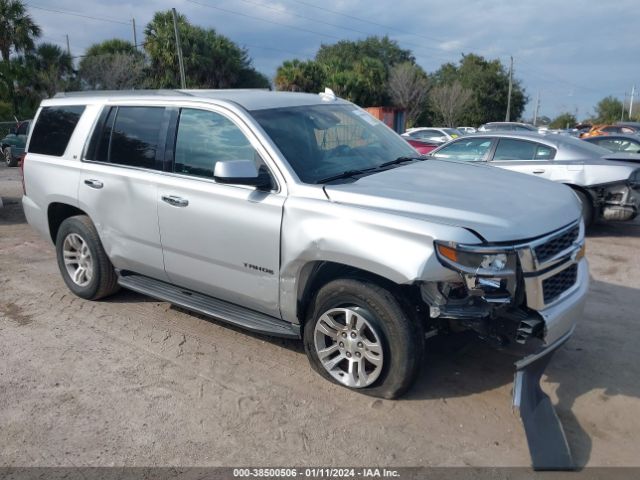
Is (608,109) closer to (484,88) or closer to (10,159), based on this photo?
(484,88)

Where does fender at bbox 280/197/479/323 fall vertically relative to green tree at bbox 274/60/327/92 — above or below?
below

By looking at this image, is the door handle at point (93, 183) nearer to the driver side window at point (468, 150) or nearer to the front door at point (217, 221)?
the front door at point (217, 221)

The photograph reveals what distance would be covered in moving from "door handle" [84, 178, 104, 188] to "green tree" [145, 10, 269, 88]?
34387 millimetres

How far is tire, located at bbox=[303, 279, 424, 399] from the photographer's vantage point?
352 centimetres

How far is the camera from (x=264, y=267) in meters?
4.02

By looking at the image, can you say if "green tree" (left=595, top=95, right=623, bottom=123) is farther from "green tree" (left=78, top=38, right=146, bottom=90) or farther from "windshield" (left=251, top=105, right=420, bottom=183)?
"windshield" (left=251, top=105, right=420, bottom=183)

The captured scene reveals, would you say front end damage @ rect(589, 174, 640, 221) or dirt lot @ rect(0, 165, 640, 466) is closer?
dirt lot @ rect(0, 165, 640, 466)

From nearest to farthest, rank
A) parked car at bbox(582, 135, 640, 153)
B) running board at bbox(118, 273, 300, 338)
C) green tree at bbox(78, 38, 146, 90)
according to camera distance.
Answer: running board at bbox(118, 273, 300, 338) < parked car at bbox(582, 135, 640, 153) < green tree at bbox(78, 38, 146, 90)

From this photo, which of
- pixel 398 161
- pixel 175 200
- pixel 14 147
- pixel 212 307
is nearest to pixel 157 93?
pixel 175 200

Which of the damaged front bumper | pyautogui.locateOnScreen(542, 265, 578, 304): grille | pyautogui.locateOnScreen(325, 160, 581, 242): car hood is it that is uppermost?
pyautogui.locateOnScreen(325, 160, 581, 242): car hood

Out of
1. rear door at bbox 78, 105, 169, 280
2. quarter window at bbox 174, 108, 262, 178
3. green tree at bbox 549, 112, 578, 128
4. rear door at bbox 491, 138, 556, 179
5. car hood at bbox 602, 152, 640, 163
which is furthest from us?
green tree at bbox 549, 112, 578, 128

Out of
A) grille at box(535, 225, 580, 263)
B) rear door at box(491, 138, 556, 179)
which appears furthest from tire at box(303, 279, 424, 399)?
rear door at box(491, 138, 556, 179)

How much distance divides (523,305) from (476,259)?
0.41m

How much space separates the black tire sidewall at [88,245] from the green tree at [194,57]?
Result: 111 feet
